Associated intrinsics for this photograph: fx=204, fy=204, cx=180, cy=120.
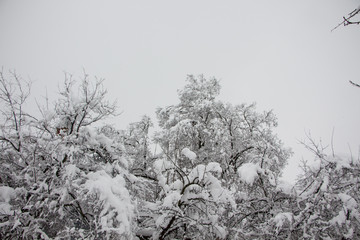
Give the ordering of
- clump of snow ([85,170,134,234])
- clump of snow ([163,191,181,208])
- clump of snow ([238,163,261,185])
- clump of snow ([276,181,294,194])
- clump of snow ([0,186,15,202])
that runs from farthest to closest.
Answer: clump of snow ([238,163,261,185])
clump of snow ([276,181,294,194])
clump of snow ([163,191,181,208])
clump of snow ([0,186,15,202])
clump of snow ([85,170,134,234])

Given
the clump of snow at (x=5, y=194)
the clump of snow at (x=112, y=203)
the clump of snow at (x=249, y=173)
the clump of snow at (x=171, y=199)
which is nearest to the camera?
the clump of snow at (x=112, y=203)

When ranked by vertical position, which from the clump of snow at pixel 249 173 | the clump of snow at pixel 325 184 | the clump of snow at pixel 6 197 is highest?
the clump of snow at pixel 249 173

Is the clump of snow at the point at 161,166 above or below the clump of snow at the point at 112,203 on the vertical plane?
above

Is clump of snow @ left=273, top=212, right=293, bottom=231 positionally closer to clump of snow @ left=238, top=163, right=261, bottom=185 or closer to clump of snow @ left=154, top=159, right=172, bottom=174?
clump of snow @ left=238, top=163, right=261, bottom=185

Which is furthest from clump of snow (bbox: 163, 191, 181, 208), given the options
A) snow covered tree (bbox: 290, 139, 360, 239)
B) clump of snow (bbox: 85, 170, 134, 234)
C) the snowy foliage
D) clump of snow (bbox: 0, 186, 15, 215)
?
clump of snow (bbox: 0, 186, 15, 215)

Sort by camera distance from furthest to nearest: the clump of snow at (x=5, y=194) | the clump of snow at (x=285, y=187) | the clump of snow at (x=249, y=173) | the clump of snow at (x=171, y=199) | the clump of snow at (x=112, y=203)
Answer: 1. the clump of snow at (x=249, y=173)
2. the clump of snow at (x=285, y=187)
3. the clump of snow at (x=171, y=199)
4. the clump of snow at (x=5, y=194)
5. the clump of snow at (x=112, y=203)

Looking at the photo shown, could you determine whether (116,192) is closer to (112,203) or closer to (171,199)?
(112,203)

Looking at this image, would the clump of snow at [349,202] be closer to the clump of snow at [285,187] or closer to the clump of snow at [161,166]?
the clump of snow at [285,187]

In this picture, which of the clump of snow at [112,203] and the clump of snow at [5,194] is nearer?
the clump of snow at [112,203]

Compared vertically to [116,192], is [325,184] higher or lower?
higher

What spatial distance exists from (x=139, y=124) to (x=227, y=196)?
8.19 m

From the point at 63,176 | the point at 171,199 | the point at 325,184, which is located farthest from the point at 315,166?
the point at 63,176

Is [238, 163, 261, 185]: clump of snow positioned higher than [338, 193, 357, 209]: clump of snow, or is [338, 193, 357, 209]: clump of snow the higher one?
[238, 163, 261, 185]: clump of snow

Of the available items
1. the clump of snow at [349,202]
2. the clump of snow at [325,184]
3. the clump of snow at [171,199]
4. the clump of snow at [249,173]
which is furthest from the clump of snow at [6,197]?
the clump of snow at [349,202]
